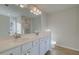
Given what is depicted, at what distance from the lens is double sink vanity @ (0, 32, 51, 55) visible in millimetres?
1156

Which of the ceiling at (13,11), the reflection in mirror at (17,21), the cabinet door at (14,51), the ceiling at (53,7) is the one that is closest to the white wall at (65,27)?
the ceiling at (53,7)

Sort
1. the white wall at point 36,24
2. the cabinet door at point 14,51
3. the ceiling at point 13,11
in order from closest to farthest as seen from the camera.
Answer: the cabinet door at point 14,51, the ceiling at point 13,11, the white wall at point 36,24

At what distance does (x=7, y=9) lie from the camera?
1292mm

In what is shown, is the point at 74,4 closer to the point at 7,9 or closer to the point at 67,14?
the point at 67,14

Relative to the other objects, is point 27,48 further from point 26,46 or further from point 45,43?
point 45,43

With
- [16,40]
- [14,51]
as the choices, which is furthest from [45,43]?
[14,51]

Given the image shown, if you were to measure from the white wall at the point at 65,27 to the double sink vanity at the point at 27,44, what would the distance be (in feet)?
0.40

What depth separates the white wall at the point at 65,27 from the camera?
134cm

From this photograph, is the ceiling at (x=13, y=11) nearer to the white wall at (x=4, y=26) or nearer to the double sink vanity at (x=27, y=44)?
the white wall at (x=4, y=26)

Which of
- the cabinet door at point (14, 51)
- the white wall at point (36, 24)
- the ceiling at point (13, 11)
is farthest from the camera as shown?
the white wall at point (36, 24)
